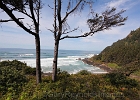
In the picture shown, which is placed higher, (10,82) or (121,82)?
(10,82)

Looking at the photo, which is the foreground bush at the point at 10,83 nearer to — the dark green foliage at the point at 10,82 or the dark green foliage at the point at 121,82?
the dark green foliage at the point at 10,82

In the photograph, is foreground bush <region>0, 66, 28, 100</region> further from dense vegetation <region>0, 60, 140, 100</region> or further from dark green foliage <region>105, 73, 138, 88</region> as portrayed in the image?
dark green foliage <region>105, 73, 138, 88</region>

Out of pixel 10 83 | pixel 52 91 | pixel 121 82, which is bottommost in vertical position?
pixel 121 82

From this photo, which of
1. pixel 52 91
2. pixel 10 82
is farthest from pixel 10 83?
pixel 52 91

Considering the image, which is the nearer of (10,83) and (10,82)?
(10,83)

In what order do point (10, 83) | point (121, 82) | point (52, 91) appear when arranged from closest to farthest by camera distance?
point (52, 91), point (10, 83), point (121, 82)

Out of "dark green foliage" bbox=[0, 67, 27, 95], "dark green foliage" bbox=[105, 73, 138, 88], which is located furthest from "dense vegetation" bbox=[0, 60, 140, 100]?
"dark green foliage" bbox=[105, 73, 138, 88]

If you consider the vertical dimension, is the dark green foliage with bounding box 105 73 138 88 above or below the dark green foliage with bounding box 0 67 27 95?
below

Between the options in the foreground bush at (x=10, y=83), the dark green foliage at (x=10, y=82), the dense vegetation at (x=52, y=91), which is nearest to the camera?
the dense vegetation at (x=52, y=91)

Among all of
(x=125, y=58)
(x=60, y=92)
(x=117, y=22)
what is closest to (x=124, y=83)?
(x=117, y=22)

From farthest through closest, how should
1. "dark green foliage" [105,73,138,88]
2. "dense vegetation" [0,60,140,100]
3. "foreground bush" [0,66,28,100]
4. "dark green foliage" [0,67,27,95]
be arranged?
"dark green foliage" [105,73,138,88] < "dark green foliage" [0,67,27,95] < "foreground bush" [0,66,28,100] < "dense vegetation" [0,60,140,100]

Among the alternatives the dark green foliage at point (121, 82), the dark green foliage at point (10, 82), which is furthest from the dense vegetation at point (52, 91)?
the dark green foliage at point (121, 82)

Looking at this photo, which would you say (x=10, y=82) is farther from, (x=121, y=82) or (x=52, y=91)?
(x=121, y=82)

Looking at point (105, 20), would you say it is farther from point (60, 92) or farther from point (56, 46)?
point (60, 92)
